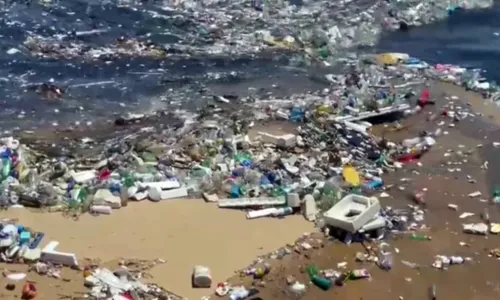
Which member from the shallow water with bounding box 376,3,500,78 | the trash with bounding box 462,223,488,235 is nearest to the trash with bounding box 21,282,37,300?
the trash with bounding box 462,223,488,235

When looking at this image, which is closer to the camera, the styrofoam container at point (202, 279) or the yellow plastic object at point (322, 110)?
the styrofoam container at point (202, 279)

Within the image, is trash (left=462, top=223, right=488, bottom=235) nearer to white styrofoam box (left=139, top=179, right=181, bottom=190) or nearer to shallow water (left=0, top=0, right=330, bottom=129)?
white styrofoam box (left=139, top=179, right=181, bottom=190)

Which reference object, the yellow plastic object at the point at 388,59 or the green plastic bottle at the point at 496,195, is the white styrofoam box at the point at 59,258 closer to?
the green plastic bottle at the point at 496,195

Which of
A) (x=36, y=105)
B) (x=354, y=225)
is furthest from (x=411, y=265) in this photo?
(x=36, y=105)

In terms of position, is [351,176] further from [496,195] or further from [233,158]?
[496,195]

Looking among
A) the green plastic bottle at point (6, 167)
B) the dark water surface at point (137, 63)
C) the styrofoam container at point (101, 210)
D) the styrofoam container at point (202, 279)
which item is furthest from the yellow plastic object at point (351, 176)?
the green plastic bottle at point (6, 167)

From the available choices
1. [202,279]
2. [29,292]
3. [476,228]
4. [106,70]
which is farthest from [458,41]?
[29,292]
